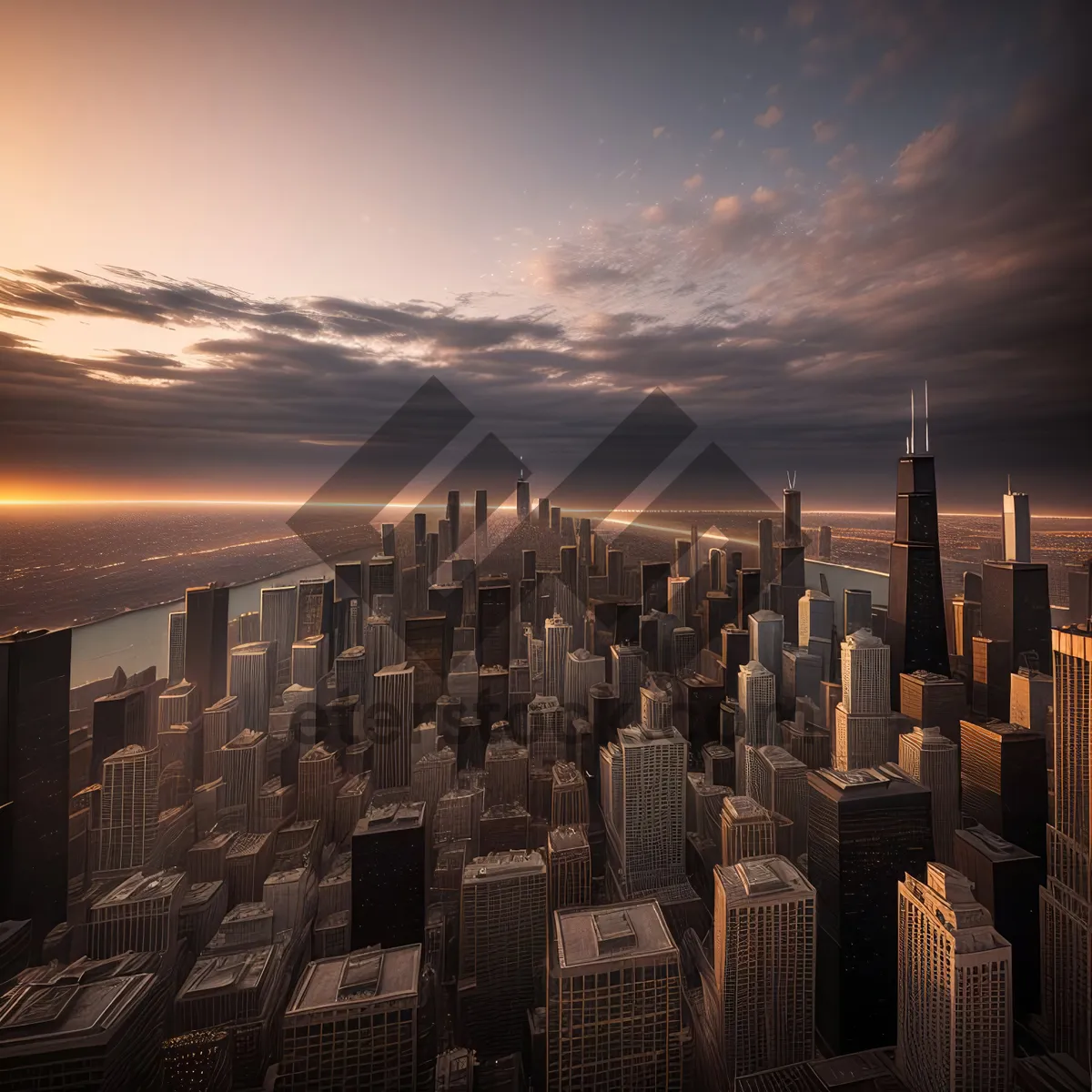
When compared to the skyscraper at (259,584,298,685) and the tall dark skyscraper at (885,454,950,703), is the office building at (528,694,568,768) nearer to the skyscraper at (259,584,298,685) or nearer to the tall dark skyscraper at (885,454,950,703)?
the skyscraper at (259,584,298,685)

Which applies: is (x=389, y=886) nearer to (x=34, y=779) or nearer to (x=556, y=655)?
(x=34, y=779)

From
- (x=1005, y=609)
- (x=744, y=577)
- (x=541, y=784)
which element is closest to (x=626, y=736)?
(x=541, y=784)

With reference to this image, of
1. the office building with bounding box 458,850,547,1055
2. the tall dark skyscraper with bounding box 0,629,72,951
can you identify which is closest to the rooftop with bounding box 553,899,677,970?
the office building with bounding box 458,850,547,1055

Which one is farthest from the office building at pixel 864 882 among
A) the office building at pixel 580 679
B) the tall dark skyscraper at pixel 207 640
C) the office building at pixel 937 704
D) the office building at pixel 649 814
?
the tall dark skyscraper at pixel 207 640

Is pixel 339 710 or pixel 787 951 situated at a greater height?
pixel 339 710

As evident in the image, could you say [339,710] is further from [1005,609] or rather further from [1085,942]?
[1005,609]
